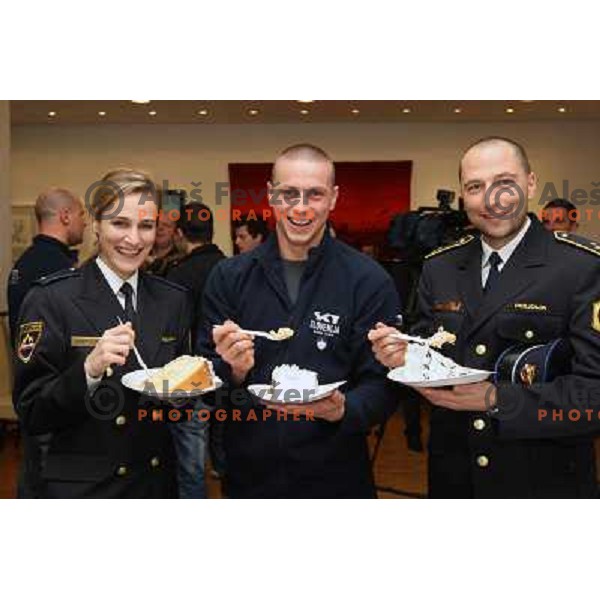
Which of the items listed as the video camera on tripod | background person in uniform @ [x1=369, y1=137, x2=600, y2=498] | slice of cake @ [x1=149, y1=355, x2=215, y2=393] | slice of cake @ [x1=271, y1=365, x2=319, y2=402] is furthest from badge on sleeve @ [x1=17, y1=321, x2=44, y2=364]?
the video camera on tripod

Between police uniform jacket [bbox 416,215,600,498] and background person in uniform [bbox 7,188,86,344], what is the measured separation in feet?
5.61

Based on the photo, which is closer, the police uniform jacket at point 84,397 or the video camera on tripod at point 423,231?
the police uniform jacket at point 84,397

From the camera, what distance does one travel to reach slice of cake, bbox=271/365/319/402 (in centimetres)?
189

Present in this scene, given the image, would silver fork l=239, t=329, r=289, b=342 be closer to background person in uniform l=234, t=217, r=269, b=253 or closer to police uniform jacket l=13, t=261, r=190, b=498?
police uniform jacket l=13, t=261, r=190, b=498

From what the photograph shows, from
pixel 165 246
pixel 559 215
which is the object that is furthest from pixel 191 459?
pixel 559 215

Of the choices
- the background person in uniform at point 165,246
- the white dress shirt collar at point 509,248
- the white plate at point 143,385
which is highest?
the background person in uniform at point 165,246

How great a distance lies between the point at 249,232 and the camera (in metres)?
4.03

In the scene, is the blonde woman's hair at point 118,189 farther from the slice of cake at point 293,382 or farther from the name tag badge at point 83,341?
the slice of cake at point 293,382

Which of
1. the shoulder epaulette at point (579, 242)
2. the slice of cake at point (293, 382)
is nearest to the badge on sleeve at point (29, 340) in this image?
the slice of cake at point (293, 382)

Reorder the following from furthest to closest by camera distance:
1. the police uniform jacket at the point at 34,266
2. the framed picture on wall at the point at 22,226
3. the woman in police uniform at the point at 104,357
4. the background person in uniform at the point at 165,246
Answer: the framed picture on wall at the point at 22,226, the background person in uniform at the point at 165,246, the police uniform jacket at the point at 34,266, the woman in police uniform at the point at 104,357

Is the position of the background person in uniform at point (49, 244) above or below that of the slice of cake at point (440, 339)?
above

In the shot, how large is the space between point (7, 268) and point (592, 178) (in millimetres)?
6095

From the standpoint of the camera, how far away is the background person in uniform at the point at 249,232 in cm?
401
